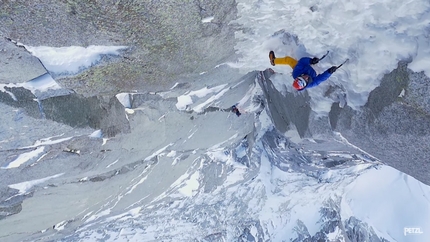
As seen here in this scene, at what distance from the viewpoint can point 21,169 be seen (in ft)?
11.1

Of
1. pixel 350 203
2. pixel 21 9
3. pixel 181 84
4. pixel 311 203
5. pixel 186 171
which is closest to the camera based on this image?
pixel 21 9

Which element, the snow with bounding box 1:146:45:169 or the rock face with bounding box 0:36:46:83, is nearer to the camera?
the rock face with bounding box 0:36:46:83

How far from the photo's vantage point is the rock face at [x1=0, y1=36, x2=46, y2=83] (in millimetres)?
2181

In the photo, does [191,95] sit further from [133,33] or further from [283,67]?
[133,33]

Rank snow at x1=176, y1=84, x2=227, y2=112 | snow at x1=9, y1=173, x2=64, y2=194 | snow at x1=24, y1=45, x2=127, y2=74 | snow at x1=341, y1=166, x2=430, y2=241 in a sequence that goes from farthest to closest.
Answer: snow at x1=341, y1=166, x2=430, y2=241
snow at x1=176, y1=84, x2=227, y2=112
snow at x1=9, y1=173, x2=64, y2=194
snow at x1=24, y1=45, x2=127, y2=74

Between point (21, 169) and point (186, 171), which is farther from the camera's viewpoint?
point (186, 171)

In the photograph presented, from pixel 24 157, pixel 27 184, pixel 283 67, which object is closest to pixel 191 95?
pixel 283 67

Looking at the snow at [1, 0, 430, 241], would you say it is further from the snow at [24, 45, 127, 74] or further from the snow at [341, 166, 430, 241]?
the snow at [341, 166, 430, 241]

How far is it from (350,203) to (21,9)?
8.11m

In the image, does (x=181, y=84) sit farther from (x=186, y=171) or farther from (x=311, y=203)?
(x=311, y=203)

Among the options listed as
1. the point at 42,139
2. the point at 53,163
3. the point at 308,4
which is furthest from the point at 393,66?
the point at 53,163

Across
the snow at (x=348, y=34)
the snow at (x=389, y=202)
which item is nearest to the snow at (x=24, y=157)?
the snow at (x=348, y=34)

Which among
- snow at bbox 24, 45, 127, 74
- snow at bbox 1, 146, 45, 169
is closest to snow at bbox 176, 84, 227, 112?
snow at bbox 24, 45, 127, 74

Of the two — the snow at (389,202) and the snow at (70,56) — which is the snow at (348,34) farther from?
the snow at (389,202)
